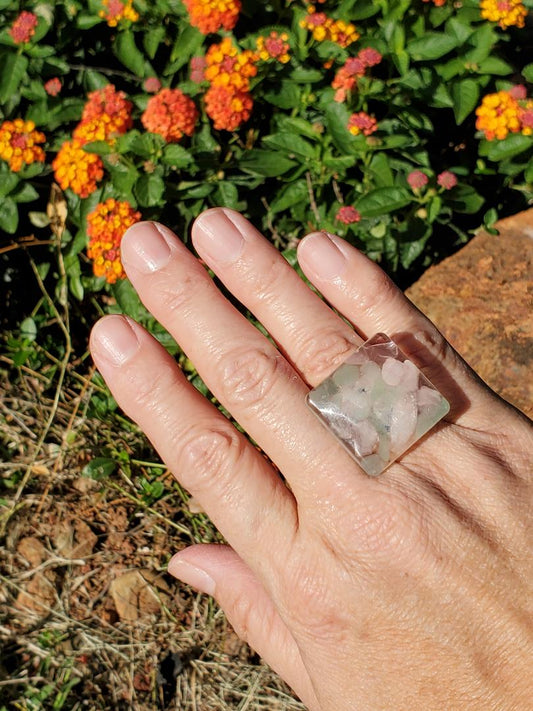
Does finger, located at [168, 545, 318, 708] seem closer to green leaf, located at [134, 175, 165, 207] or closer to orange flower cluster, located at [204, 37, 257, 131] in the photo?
green leaf, located at [134, 175, 165, 207]

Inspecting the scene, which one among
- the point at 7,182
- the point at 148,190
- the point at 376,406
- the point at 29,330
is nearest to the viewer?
the point at 376,406

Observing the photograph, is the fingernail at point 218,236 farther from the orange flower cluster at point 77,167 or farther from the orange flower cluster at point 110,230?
the orange flower cluster at point 77,167

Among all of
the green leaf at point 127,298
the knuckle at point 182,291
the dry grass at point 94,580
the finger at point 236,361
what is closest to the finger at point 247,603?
the finger at point 236,361

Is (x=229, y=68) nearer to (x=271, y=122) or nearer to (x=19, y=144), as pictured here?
(x=271, y=122)

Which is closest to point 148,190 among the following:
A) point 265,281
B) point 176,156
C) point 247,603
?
point 176,156

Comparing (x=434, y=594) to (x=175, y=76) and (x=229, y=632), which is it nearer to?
(x=229, y=632)

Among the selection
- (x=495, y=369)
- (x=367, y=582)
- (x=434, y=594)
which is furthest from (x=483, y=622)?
(x=495, y=369)

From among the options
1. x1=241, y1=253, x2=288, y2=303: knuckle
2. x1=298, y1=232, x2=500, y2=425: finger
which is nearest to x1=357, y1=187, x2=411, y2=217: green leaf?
x1=298, y1=232, x2=500, y2=425: finger
